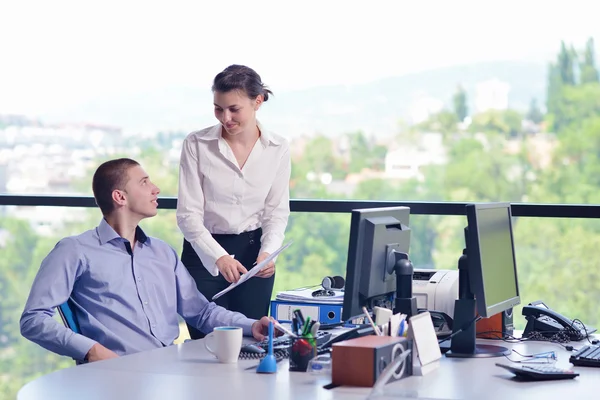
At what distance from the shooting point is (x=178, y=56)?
5.46 m

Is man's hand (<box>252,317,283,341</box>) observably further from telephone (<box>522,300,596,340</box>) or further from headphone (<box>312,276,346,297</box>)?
telephone (<box>522,300,596,340</box>)

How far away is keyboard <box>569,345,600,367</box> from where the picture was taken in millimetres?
2246

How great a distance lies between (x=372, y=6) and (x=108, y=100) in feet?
6.20

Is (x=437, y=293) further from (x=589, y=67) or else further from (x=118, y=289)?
(x=589, y=67)

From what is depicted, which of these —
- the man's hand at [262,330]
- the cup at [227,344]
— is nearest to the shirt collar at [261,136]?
the man's hand at [262,330]

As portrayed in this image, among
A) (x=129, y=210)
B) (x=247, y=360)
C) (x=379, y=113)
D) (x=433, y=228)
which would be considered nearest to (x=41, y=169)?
(x=379, y=113)

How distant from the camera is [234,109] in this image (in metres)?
3.09

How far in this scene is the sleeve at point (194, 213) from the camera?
10.0 feet

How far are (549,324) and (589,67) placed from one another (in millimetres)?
2789

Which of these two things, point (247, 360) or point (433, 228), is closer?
point (247, 360)

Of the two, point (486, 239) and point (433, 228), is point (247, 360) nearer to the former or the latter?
point (486, 239)

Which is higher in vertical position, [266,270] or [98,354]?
[266,270]

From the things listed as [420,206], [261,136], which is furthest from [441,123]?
[261,136]

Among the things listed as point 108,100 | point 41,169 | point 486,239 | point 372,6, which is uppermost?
point 372,6
